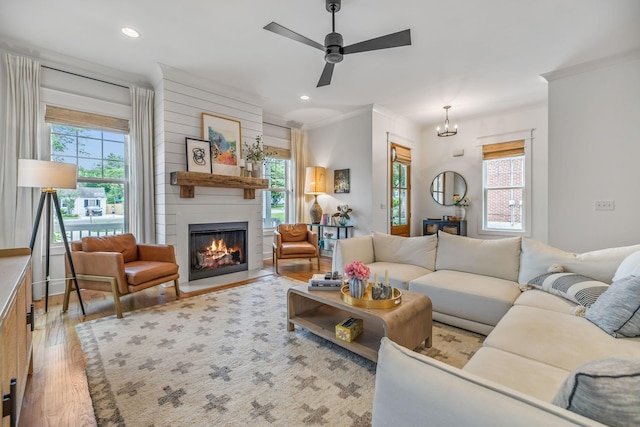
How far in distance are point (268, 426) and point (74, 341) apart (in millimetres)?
1918

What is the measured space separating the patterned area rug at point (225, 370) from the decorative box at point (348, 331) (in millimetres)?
162

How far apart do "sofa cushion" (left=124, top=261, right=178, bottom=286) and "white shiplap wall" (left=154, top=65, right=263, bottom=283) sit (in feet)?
1.99

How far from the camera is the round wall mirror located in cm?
592

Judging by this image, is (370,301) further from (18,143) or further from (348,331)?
(18,143)

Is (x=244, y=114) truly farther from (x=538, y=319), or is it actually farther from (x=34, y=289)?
(x=538, y=319)

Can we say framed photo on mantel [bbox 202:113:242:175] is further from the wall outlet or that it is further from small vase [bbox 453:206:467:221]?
the wall outlet

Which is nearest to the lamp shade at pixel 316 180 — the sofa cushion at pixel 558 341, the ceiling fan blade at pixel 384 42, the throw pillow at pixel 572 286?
the ceiling fan blade at pixel 384 42

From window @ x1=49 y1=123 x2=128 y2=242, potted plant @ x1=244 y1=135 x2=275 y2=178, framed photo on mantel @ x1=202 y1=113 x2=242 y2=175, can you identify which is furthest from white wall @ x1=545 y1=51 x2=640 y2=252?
window @ x1=49 y1=123 x2=128 y2=242

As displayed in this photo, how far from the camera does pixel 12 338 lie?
1237mm

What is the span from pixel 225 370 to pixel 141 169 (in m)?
3.12

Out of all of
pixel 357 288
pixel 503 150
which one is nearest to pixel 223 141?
pixel 357 288

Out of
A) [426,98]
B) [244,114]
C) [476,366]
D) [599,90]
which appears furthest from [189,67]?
[599,90]

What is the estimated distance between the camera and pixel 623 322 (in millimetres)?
1477

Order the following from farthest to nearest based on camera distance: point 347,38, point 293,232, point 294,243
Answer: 1. point 293,232
2. point 294,243
3. point 347,38
